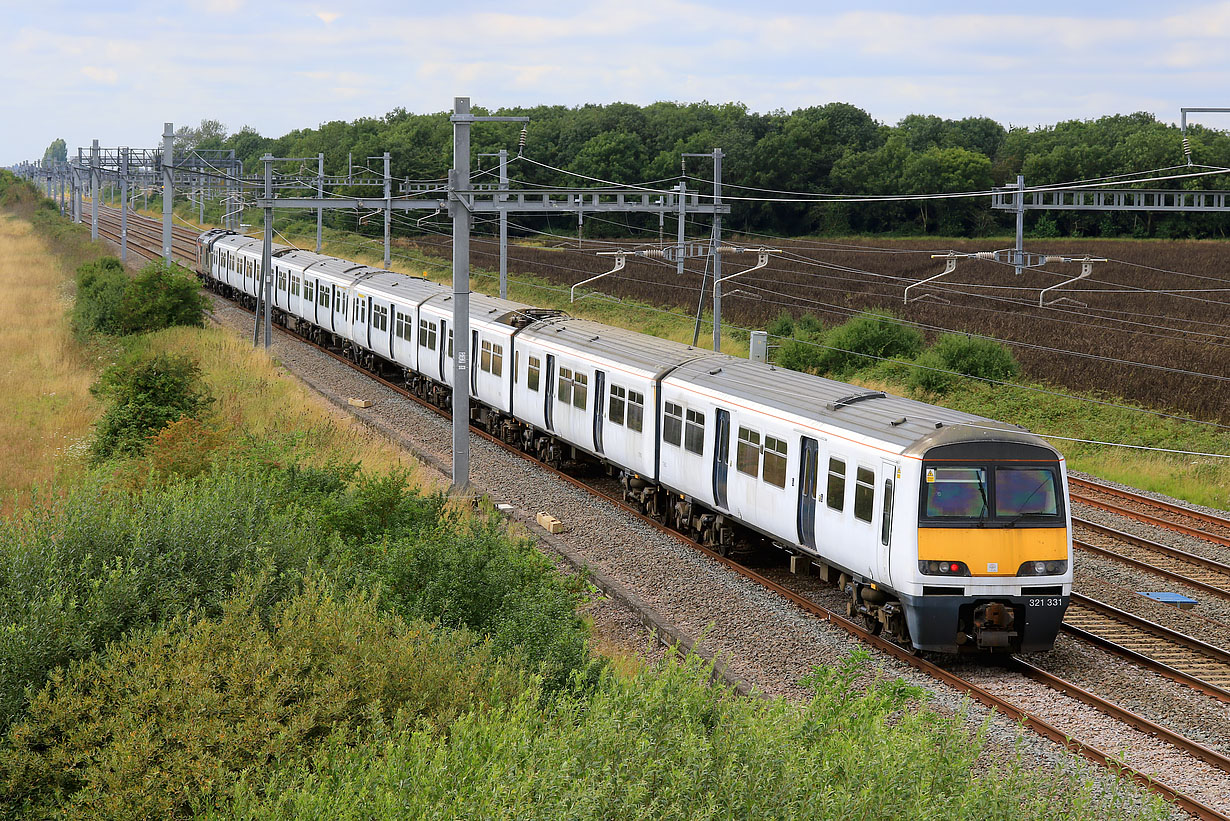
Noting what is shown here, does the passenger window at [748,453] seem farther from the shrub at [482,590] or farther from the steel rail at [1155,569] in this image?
the steel rail at [1155,569]

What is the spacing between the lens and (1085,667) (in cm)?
1272

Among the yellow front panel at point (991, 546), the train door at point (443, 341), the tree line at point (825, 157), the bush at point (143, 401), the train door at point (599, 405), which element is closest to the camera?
the yellow front panel at point (991, 546)

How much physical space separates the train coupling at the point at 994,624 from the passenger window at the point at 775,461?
3.15 meters

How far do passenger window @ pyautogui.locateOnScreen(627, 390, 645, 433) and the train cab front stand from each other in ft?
22.8

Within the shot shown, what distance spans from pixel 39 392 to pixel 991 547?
21.3 meters

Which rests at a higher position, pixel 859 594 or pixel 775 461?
pixel 775 461

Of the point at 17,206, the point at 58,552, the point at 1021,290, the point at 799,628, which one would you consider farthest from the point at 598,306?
the point at 17,206

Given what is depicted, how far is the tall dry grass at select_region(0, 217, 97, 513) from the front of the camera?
18906 millimetres

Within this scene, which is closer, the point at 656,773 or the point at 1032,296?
the point at 656,773

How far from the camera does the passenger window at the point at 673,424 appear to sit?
57.3 feet

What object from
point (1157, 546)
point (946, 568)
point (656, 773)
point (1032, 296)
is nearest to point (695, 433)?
point (946, 568)

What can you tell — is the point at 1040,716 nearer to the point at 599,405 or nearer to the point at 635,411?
the point at 635,411

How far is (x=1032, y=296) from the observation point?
53219 mm

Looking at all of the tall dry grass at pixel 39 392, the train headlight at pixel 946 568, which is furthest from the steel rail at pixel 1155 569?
the tall dry grass at pixel 39 392
